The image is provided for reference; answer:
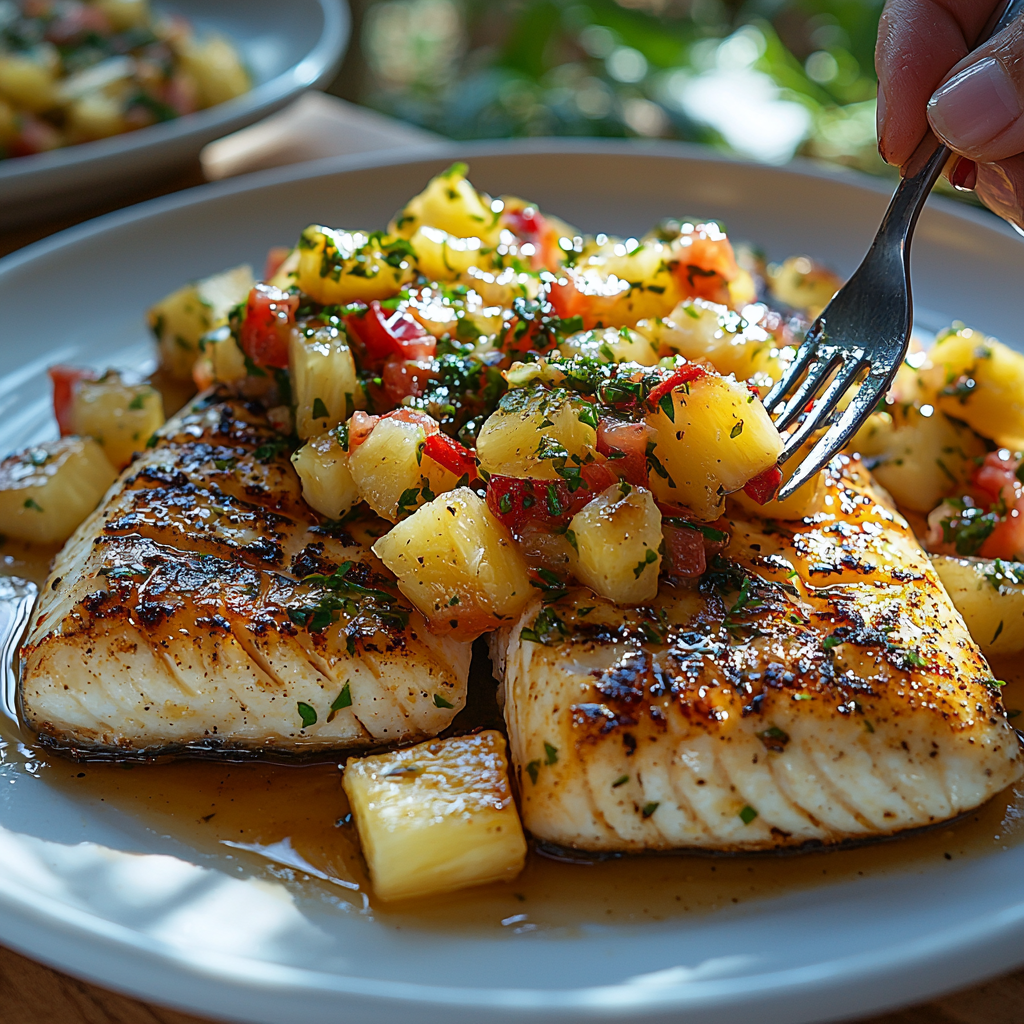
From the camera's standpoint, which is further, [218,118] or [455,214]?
[218,118]

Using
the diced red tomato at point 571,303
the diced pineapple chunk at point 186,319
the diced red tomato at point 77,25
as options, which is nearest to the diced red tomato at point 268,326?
the diced pineapple chunk at point 186,319

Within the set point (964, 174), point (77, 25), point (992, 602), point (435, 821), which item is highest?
point (964, 174)

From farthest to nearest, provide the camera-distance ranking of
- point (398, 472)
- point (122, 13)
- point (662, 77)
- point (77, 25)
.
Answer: point (662, 77) → point (122, 13) → point (77, 25) → point (398, 472)

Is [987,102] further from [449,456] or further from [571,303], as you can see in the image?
[449,456]

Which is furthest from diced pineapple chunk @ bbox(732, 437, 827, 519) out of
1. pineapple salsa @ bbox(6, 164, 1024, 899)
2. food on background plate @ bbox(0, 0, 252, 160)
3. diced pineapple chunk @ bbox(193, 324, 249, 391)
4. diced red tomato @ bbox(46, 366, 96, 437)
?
food on background plate @ bbox(0, 0, 252, 160)

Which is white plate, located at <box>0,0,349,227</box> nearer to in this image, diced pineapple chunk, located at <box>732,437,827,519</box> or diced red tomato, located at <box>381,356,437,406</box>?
diced red tomato, located at <box>381,356,437,406</box>

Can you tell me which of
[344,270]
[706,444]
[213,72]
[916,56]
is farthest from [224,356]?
[213,72]

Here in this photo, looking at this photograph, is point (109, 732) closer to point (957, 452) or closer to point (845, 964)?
point (845, 964)
